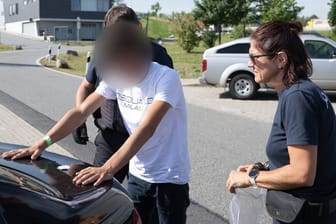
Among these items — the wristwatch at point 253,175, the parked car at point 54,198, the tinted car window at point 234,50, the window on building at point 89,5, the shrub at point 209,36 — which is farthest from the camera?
the window on building at point 89,5

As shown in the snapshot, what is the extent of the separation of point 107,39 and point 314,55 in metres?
11.4

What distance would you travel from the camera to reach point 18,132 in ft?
28.0

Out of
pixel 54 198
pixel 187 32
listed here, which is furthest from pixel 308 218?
pixel 187 32

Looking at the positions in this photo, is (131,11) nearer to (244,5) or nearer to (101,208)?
(101,208)

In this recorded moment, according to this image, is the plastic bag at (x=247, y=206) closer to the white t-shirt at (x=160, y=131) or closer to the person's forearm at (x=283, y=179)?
the person's forearm at (x=283, y=179)

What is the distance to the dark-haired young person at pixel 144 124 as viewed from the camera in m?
2.50

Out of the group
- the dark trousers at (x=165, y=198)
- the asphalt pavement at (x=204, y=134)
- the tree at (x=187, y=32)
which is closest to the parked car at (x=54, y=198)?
the dark trousers at (x=165, y=198)

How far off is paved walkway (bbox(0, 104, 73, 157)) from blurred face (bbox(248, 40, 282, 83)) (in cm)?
502

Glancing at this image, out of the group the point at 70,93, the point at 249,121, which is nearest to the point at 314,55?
the point at 249,121

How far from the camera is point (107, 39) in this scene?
272 centimetres

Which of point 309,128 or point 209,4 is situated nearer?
point 309,128

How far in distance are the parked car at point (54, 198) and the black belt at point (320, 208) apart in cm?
86

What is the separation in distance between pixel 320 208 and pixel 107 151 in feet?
5.84

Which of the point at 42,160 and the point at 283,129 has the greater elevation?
the point at 283,129
